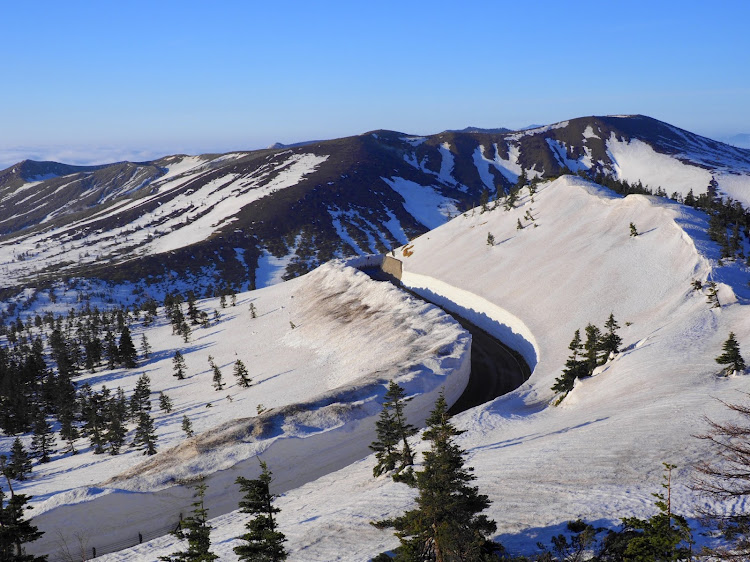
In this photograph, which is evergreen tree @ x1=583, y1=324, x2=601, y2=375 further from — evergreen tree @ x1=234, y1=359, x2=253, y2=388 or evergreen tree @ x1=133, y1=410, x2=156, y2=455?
evergreen tree @ x1=234, y1=359, x2=253, y2=388

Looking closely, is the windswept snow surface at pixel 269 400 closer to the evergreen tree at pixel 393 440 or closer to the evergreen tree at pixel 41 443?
the evergreen tree at pixel 41 443

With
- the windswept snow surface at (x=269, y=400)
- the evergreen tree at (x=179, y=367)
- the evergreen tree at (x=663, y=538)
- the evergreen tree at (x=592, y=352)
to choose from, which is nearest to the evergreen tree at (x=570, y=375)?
the evergreen tree at (x=592, y=352)

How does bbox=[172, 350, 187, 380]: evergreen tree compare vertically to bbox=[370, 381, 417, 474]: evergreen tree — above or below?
below

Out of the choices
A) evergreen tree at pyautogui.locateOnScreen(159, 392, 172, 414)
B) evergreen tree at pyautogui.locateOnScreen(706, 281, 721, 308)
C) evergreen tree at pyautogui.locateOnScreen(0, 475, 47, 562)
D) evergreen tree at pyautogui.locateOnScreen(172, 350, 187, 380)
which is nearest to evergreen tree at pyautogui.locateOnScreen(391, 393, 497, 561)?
evergreen tree at pyautogui.locateOnScreen(0, 475, 47, 562)

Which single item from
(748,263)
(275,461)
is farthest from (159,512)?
(748,263)

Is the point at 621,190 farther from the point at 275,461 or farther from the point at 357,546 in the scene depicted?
the point at 357,546

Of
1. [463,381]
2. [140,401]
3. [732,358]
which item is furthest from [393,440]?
[140,401]
